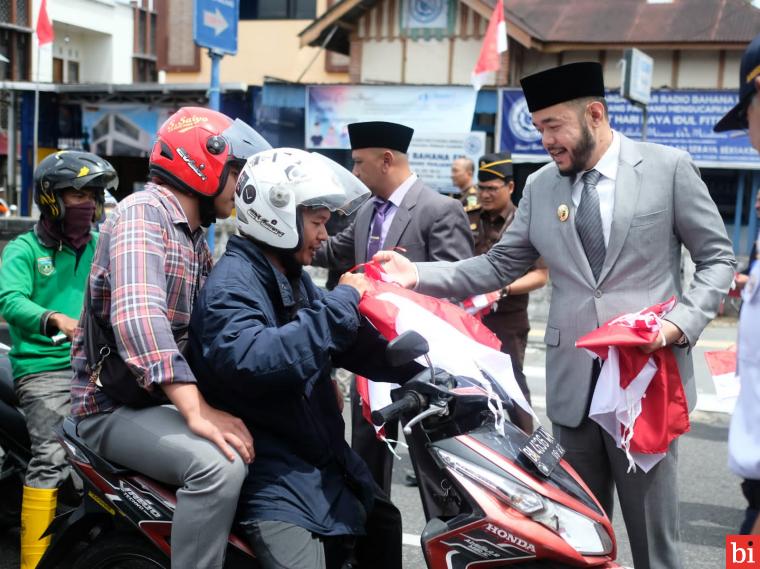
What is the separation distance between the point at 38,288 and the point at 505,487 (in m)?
2.49

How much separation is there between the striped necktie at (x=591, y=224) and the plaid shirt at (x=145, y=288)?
1385mm

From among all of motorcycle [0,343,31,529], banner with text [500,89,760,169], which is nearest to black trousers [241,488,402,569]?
motorcycle [0,343,31,529]

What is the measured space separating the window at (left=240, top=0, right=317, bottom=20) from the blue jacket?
87.3 ft

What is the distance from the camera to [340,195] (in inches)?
109

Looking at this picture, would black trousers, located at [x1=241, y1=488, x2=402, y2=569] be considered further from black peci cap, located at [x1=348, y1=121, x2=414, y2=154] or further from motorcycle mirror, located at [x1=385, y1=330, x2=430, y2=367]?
black peci cap, located at [x1=348, y1=121, x2=414, y2=154]

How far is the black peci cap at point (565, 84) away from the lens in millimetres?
3252

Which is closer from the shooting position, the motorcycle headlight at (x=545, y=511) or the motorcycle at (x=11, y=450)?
the motorcycle headlight at (x=545, y=511)

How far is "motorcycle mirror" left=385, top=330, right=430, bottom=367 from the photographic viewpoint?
2537 millimetres

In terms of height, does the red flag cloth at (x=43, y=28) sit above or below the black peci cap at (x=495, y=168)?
above

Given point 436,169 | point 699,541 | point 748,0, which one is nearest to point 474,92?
point 436,169

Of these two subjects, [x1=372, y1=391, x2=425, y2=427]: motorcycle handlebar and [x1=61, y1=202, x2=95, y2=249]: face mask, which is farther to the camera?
[x1=61, y1=202, x2=95, y2=249]: face mask

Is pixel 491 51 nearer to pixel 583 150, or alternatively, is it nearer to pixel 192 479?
pixel 583 150

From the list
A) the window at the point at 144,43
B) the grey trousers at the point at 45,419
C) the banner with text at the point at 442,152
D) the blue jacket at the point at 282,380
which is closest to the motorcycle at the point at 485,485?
the blue jacket at the point at 282,380

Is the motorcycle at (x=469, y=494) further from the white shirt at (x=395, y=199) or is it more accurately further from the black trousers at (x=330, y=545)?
the white shirt at (x=395, y=199)
